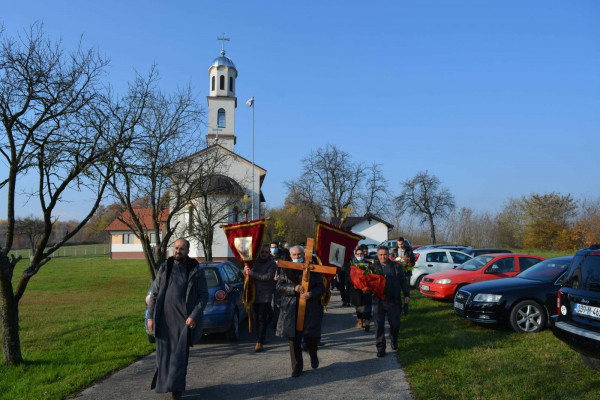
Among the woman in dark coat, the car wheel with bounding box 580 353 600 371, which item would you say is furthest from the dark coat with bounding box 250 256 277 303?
the car wheel with bounding box 580 353 600 371

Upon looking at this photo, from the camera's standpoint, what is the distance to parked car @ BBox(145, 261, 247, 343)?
8.37m

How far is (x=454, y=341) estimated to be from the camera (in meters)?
8.26


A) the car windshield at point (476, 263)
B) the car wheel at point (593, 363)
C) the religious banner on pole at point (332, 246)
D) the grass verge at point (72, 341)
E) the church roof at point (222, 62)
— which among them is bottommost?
the grass verge at point (72, 341)

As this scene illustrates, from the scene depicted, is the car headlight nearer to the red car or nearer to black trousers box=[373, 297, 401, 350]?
black trousers box=[373, 297, 401, 350]

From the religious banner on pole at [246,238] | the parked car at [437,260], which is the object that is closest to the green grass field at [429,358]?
the religious banner on pole at [246,238]

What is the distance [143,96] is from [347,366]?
26.7 feet

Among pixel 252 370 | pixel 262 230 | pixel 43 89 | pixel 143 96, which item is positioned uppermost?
pixel 143 96

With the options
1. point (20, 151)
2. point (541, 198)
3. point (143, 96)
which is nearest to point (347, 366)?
→ point (20, 151)

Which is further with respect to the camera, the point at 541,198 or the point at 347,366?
the point at 541,198

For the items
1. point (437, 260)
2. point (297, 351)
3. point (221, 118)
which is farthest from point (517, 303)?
point (221, 118)

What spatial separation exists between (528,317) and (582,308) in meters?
3.75

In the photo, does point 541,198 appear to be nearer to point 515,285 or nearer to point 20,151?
point 515,285

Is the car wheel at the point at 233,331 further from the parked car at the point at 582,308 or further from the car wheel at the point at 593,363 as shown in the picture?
the car wheel at the point at 593,363

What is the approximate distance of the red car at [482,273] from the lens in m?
13.1
